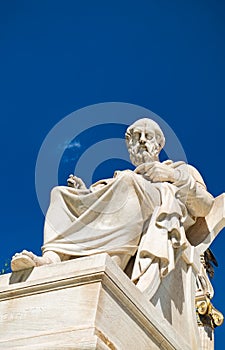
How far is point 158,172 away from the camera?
554 cm

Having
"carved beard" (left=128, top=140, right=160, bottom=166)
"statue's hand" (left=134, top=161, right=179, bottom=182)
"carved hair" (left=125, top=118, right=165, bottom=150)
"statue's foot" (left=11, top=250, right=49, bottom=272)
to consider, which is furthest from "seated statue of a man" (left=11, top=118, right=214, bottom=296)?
"carved hair" (left=125, top=118, right=165, bottom=150)

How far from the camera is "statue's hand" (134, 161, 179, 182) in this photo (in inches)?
217

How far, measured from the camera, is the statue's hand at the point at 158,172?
217 inches

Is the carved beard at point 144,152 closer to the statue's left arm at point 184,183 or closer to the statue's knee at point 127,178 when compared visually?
the statue's left arm at point 184,183

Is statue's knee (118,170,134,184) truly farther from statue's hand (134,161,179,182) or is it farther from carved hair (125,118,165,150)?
carved hair (125,118,165,150)

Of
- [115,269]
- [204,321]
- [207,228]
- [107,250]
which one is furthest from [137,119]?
[204,321]

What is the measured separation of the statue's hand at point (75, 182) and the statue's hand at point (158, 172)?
0.57 meters

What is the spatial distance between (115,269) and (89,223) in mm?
865

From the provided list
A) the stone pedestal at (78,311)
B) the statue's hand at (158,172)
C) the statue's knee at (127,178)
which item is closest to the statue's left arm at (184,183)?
the statue's hand at (158,172)

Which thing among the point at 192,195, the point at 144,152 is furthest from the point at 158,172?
the point at 144,152

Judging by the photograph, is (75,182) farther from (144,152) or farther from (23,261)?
(23,261)

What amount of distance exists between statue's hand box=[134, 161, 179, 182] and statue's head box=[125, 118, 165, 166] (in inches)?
12.2

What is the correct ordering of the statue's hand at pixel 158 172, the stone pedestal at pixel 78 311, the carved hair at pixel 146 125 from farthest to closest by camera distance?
the carved hair at pixel 146 125 < the statue's hand at pixel 158 172 < the stone pedestal at pixel 78 311

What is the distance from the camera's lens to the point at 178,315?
16.6 feet
